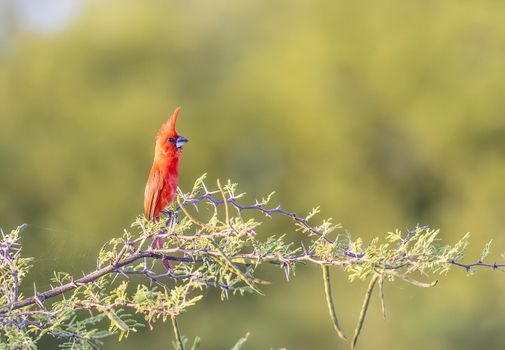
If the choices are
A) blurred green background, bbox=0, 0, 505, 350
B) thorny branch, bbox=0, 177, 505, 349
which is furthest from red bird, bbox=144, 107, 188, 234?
blurred green background, bbox=0, 0, 505, 350

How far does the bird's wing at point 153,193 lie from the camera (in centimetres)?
360

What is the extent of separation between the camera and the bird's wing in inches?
142

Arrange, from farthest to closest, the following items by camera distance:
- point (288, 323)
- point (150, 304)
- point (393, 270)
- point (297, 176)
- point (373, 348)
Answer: point (297, 176) < point (288, 323) < point (373, 348) < point (150, 304) < point (393, 270)

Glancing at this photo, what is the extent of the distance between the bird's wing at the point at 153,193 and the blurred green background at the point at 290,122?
11.6 meters

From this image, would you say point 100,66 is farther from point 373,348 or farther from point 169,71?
point 373,348

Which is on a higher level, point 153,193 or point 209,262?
point 153,193

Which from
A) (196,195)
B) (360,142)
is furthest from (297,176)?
(196,195)

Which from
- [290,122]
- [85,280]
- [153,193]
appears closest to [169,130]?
[153,193]

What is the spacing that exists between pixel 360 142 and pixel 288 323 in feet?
13.2

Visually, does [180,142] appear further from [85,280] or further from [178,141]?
[85,280]

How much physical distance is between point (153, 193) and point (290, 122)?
47.7 ft

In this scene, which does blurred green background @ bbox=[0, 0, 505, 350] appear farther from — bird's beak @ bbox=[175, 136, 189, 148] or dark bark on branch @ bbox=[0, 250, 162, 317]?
dark bark on branch @ bbox=[0, 250, 162, 317]

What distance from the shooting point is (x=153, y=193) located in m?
3.63

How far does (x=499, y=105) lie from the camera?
1764 centimetres
